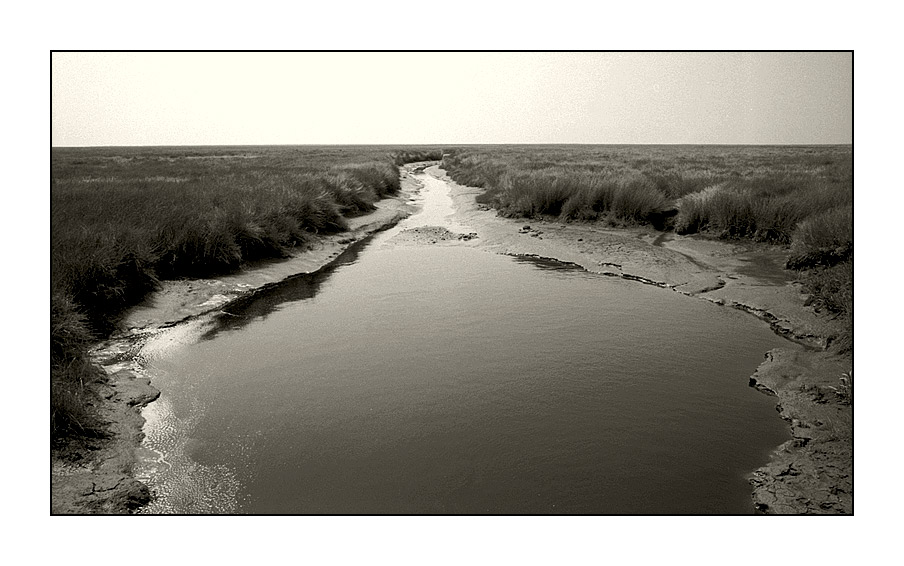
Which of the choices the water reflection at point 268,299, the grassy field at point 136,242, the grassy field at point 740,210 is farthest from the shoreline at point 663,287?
the grassy field at point 740,210

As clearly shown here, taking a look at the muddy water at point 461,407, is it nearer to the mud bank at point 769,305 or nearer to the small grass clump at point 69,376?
the mud bank at point 769,305

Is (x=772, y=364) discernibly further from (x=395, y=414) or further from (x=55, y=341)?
(x=55, y=341)

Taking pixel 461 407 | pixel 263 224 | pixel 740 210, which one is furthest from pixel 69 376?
pixel 740 210

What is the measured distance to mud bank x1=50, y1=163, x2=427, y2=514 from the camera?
4.10 metres

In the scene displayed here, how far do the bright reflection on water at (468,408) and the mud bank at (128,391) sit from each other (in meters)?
0.23

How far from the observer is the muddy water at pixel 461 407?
4.30 meters

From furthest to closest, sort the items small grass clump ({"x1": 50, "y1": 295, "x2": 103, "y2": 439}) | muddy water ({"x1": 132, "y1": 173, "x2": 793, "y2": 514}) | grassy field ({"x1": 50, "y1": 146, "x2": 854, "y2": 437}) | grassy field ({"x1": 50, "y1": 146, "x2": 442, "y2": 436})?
grassy field ({"x1": 50, "y1": 146, "x2": 854, "y2": 437}), grassy field ({"x1": 50, "y1": 146, "x2": 442, "y2": 436}), small grass clump ({"x1": 50, "y1": 295, "x2": 103, "y2": 439}), muddy water ({"x1": 132, "y1": 173, "x2": 793, "y2": 514})

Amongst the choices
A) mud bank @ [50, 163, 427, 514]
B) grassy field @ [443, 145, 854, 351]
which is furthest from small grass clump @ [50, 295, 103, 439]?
grassy field @ [443, 145, 854, 351]

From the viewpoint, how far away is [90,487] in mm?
4148

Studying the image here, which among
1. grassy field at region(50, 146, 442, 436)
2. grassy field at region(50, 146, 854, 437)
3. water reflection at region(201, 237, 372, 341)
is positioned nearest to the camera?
grassy field at region(50, 146, 442, 436)

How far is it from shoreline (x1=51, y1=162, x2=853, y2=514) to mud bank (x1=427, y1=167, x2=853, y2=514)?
0.5 inches

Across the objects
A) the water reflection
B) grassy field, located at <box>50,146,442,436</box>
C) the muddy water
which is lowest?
the muddy water

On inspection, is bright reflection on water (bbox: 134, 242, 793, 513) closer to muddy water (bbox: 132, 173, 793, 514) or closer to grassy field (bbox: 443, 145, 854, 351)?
muddy water (bbox: 132, 173, 793, 514)

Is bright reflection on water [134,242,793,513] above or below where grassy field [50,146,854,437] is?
below
